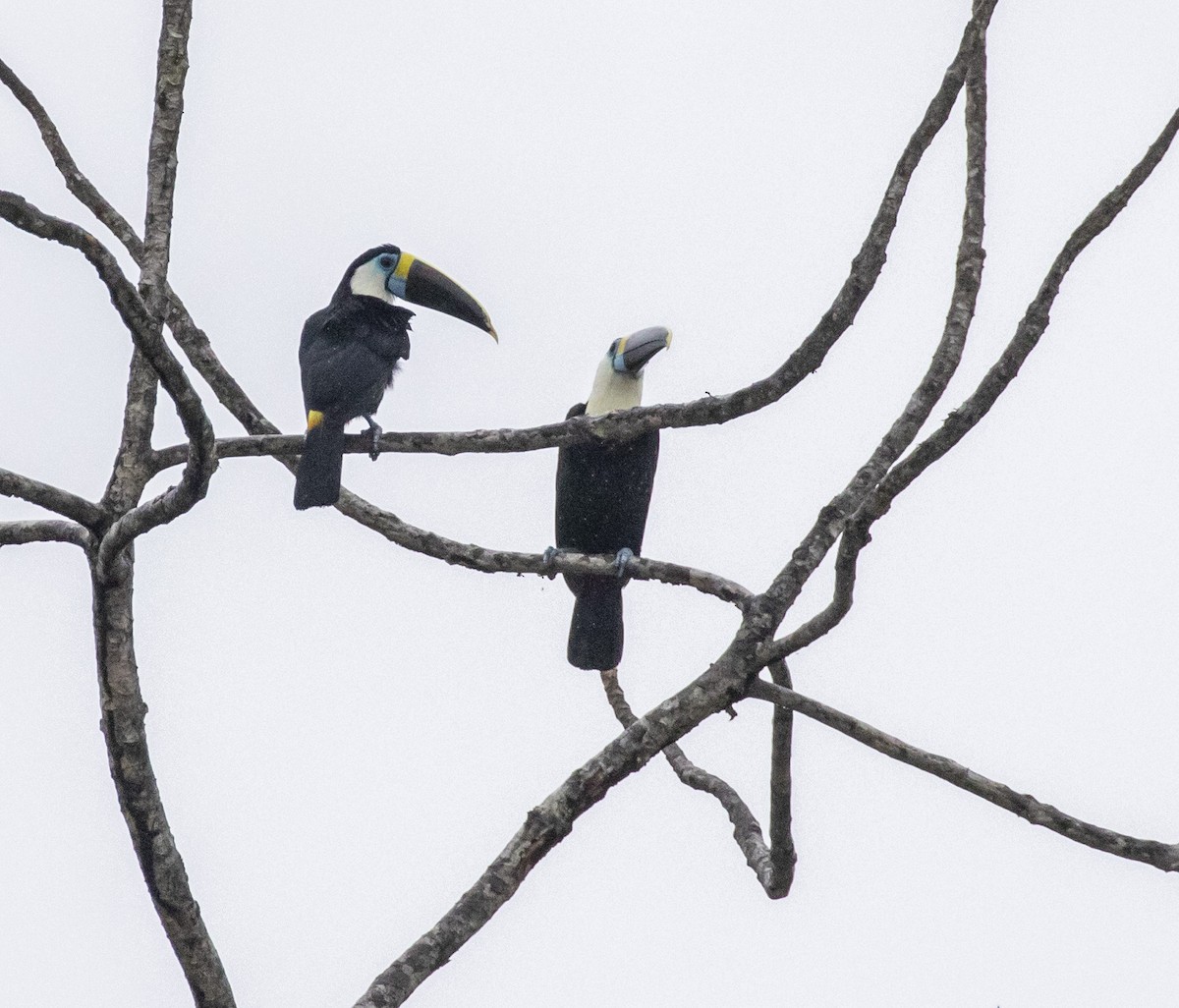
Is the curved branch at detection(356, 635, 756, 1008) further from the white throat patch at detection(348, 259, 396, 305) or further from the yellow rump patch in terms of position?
the yellow rump patch

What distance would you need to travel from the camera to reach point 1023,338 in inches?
140

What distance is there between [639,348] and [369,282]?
136cm

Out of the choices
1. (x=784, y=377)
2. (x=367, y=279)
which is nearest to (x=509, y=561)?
(x=784, y=377)

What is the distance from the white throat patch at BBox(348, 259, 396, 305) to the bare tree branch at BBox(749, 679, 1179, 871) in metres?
4.00

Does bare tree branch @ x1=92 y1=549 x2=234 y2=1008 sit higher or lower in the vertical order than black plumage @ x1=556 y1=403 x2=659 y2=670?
lower

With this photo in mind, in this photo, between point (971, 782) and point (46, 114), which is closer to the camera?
point (971, 782)

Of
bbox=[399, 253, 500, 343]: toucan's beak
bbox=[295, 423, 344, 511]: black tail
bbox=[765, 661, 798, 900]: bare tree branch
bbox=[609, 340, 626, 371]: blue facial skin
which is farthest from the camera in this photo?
bbox=[609, 340, 626, 371]: blue facial skin

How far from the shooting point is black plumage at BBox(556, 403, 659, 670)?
685 cm

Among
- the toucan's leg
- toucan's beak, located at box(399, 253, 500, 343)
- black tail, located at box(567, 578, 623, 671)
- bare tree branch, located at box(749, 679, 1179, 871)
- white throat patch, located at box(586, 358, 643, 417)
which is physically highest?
toucan's beak, located at box(399, 253, 500, 343)

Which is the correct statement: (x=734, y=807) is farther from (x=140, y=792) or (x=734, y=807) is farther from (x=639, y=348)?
(x=639, y=348)

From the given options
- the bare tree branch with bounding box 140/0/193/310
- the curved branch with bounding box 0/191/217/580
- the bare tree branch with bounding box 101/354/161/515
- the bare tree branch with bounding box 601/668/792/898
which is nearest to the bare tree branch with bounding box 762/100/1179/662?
the bare tree branch with bounding box 601/668/792/898

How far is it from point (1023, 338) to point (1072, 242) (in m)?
0.30

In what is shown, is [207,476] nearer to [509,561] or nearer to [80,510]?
[80,510]

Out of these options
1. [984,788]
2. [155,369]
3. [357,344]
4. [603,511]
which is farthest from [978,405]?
[357,344]
